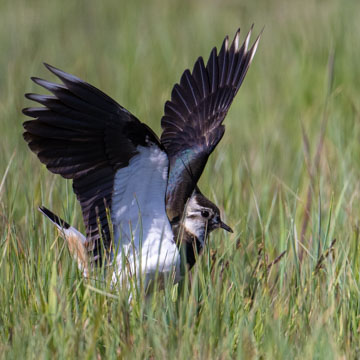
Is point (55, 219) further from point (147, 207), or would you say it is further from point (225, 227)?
point (225, 227)

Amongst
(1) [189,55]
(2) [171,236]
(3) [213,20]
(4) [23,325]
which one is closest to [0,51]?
(1) [189,55]

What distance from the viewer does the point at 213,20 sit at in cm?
721

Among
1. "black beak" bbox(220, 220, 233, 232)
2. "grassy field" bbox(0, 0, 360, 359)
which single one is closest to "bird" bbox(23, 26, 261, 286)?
"black beak" bbox(220, 220, 233, 232)

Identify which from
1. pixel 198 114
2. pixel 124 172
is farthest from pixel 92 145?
pixel 198 114

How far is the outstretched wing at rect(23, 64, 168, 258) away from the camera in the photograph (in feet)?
10.3

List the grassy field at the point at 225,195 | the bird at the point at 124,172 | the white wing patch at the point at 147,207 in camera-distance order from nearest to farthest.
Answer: the grassy field at the point at 225,195 → the bird at the point at 124,172 → the white wing patch at the point at 147,207

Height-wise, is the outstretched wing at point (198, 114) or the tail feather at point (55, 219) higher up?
the outstretched wing at point (198, 114)

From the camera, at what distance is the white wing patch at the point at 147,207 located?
325 centimetres

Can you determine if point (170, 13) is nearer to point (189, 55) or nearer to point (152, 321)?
point (189, 55)

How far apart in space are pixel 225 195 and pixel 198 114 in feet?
1.38

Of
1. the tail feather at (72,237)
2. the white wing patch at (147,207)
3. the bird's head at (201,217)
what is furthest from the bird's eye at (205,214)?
the tail feather at (72,237)

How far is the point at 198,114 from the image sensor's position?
4.00m

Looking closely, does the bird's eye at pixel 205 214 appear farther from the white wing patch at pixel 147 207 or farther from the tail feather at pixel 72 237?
the tail feather at pixel 72 237

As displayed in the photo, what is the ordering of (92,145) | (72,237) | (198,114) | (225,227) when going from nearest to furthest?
(92,145)
(72,237)
(225,227)
(198,114)
